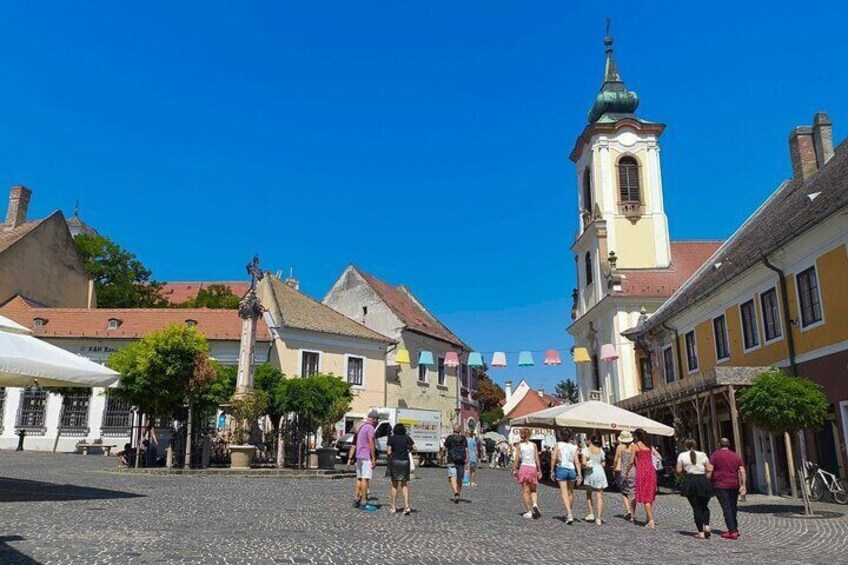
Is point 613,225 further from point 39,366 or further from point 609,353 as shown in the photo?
point 39,366

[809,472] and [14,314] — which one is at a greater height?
[14,314]

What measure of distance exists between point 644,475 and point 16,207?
44651mm

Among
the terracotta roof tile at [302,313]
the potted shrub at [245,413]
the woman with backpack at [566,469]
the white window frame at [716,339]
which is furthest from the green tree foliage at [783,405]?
the terracotta roof tile at [302,313]

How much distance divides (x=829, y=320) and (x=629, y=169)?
28.0 metres

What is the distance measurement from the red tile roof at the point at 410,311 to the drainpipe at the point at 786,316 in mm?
27928

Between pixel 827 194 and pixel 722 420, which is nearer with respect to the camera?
pixel 827 194

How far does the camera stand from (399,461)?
12.1 metres

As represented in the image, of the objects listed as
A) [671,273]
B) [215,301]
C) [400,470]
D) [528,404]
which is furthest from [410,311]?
[400,470]

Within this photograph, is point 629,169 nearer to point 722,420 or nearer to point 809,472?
point 722,420

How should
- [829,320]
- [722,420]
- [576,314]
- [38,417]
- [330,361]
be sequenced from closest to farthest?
[829,320]
[722,420]
[38,417]
[330,361]
[576,314]

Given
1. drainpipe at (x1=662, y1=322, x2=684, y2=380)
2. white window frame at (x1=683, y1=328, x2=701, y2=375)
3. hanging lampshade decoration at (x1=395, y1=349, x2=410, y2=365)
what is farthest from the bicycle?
hanging lampshade decoration at (x1=395, y1=349, x2=410, y2=365)

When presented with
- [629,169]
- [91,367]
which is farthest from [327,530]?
[629,169]

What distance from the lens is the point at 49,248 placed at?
140 feet

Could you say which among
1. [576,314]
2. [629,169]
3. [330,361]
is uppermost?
[629,169]
